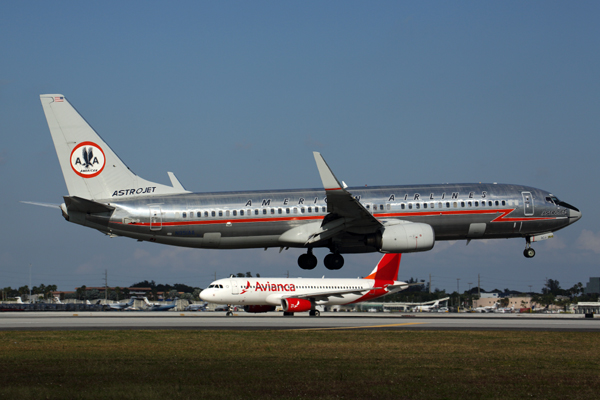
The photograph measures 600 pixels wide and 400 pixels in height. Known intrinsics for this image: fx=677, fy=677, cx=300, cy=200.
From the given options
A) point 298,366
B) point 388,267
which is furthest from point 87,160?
point 388,267

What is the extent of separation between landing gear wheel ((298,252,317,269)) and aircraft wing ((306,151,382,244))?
2.58 m

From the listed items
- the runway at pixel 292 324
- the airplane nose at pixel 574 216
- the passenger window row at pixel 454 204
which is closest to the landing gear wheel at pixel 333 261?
the runway at pixel 292 324

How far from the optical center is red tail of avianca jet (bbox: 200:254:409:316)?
71938 millimetres

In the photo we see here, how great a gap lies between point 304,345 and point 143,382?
13.4 meters

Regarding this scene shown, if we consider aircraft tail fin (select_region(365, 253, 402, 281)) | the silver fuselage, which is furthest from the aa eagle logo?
aircraft tail fin (select_region(365, 253, 402, 281))

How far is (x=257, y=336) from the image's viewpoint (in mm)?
37125

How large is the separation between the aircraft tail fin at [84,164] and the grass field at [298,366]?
994 centimetres

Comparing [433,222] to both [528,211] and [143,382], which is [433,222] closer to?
[528,211]

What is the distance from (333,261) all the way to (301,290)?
33.6 m

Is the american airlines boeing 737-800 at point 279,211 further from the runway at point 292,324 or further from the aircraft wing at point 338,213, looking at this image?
the runway at point 292,324

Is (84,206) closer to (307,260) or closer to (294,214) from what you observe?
(294,214)

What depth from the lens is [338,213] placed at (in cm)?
4088

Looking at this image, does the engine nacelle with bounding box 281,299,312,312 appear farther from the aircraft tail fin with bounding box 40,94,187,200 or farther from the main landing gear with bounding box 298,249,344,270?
the aircraft tail fin with bounding box 40,94,187,200

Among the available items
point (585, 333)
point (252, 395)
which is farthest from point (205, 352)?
point (585, 333)
